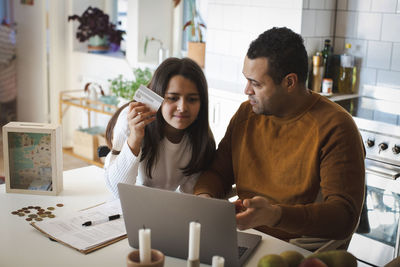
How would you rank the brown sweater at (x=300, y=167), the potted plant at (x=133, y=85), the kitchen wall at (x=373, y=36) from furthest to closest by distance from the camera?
1. the potted plant at (x=133, y=85)
2. the kitchen wall at (x=373, y=36)
3. the brown sweater at (x=300, y=167)

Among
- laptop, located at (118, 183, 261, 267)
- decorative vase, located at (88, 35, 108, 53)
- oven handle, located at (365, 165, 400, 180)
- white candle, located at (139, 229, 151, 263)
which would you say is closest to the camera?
white candle, located at (139, 229, 151, 263)

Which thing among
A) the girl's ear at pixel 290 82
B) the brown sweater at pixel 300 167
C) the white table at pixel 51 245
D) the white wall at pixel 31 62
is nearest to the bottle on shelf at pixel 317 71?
the brown sweater at pixel 300 167

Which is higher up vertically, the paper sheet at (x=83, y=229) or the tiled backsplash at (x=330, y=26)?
the tiled backsplash at (x=330, y=26)

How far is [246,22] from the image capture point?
10.9 ft

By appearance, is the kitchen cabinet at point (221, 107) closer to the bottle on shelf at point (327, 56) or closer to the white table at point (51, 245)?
the bottle on shelf at point (327, 56)

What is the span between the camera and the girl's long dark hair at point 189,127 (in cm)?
189

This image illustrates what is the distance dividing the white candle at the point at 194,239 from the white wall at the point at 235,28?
2.20 meters

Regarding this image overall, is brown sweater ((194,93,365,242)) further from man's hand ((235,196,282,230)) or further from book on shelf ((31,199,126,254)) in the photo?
book on shelf ((31,199,126,254))

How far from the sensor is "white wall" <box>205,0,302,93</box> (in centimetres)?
308

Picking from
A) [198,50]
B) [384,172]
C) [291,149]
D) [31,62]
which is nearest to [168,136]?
[291,149]

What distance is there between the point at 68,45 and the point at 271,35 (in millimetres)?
3741

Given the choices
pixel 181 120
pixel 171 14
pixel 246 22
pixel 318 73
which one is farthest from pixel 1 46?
pixel 181 120

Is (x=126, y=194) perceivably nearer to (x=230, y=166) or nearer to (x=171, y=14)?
(x=230, y=166)

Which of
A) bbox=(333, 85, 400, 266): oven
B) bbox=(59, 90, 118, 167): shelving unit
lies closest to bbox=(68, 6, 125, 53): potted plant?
bbox=(59, 90, 118, 167): shelving unit
